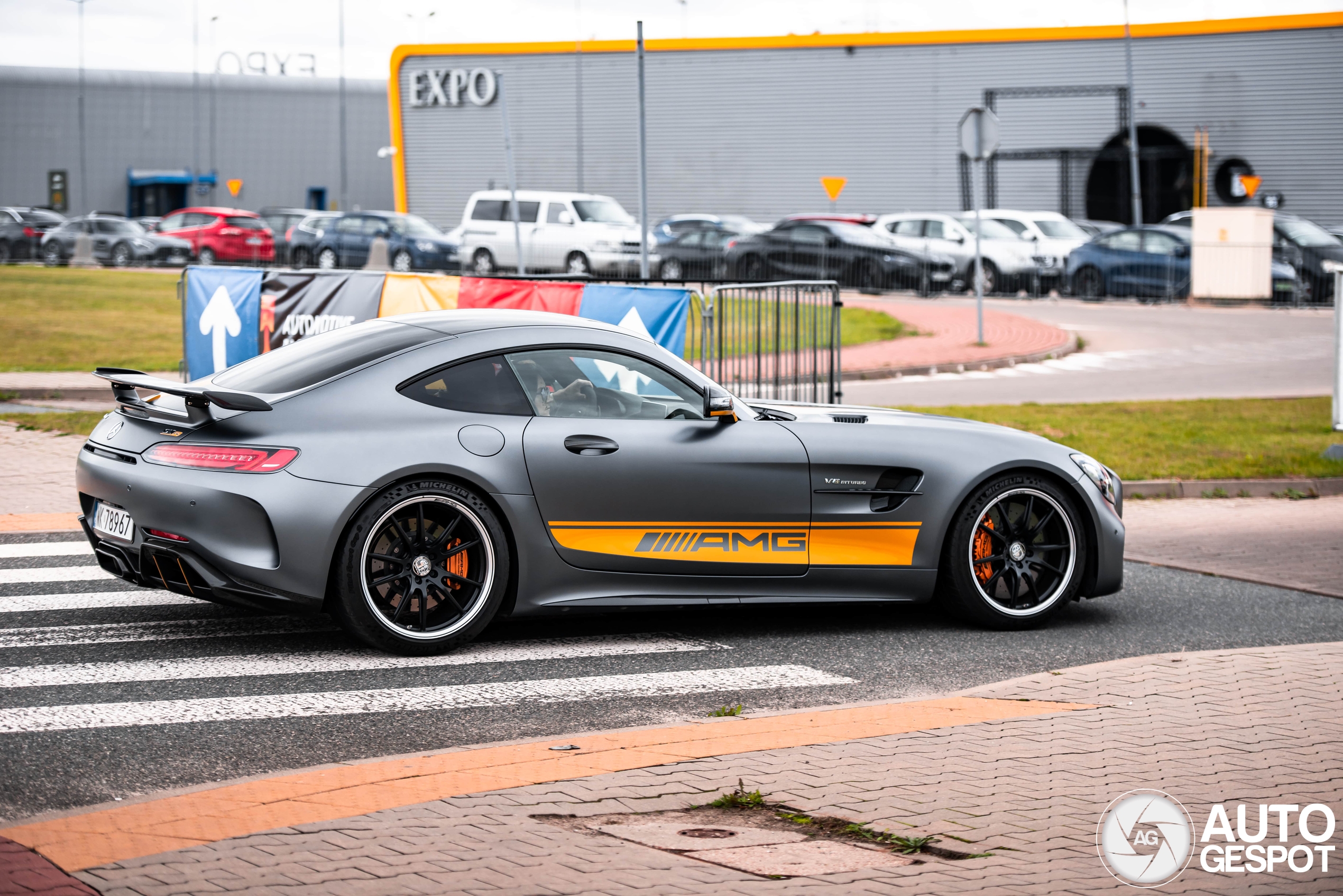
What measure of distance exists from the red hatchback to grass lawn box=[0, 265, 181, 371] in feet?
18.8

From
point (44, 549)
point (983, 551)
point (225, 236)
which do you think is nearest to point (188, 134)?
point (225, 236)

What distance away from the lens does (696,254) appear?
33.0 m

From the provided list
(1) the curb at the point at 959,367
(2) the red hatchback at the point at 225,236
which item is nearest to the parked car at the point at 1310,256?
(1) the curb at the point at 959,367

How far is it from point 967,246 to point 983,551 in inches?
1012

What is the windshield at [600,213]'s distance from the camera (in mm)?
31656

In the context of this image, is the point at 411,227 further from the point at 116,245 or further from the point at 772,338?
the point at 772,338

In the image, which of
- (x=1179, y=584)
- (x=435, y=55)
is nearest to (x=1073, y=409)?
(x=1179, y=584)

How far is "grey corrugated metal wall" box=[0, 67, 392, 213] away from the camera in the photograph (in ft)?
224

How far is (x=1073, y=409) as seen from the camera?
15.1m

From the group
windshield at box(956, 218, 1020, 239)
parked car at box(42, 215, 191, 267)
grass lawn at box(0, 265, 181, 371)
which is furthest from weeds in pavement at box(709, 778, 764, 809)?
parked car at box(42, 215, 191, 267)

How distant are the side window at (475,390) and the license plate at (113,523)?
1.23 meters

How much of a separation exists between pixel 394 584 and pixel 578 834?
233 centimetres

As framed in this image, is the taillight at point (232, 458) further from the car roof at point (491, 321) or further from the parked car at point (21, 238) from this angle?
the parked car at point (21, 238)
